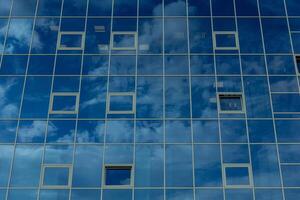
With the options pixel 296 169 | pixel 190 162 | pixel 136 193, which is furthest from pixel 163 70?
pixel 296 169

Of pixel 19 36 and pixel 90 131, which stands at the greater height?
pixel 19 36

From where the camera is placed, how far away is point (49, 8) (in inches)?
1119

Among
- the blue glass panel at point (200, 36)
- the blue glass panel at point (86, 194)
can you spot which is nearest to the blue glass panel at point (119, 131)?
the blue glass panel at point (86, 194)

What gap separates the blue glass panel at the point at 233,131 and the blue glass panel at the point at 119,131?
4.87 m

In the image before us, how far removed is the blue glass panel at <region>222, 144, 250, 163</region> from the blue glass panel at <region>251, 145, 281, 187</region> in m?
0.36

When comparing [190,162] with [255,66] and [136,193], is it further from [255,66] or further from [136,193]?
[255,66]

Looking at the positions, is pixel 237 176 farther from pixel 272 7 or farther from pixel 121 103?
pixel 272 7

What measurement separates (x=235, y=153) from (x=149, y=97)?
18.1ft

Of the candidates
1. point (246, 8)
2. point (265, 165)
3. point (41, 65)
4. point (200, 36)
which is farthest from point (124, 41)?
point (265, 165)

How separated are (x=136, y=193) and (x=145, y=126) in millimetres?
3657

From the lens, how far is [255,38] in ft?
89.9

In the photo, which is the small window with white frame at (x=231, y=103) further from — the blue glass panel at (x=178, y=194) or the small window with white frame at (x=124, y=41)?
the small window with white frame at (x=124, y=41)

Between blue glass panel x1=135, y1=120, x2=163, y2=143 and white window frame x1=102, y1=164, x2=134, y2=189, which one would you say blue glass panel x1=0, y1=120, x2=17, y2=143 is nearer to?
white window frame x1=102, y1=164, x2=134, y2=189

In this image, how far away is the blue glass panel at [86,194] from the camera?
2312 centimetres
